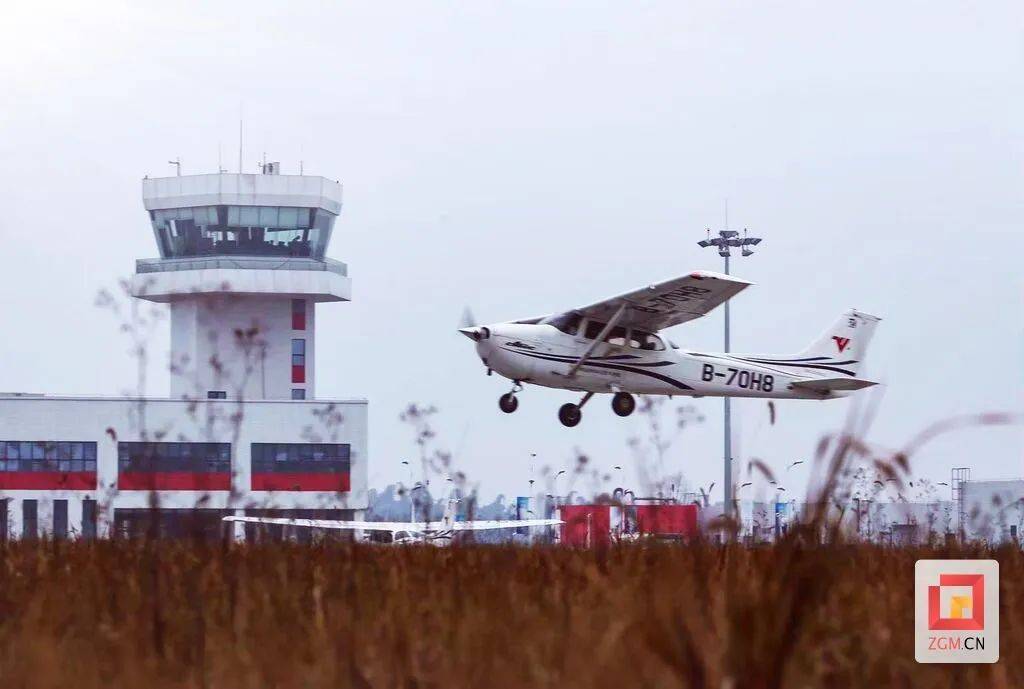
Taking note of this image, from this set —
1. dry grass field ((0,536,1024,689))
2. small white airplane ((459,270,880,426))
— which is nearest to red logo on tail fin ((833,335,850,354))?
small white airplane ((459,270,880,426))

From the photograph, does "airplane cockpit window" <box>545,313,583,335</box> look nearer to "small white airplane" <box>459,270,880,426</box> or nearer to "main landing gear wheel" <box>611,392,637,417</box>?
"small white airplane" <box>459,270,880,426</box>

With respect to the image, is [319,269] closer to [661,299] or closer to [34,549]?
[661,299]

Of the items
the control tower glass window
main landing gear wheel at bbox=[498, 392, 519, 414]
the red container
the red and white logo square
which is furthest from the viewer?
the control tower glass window

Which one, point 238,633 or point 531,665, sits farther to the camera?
point 238,633

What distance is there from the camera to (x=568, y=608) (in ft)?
22.8

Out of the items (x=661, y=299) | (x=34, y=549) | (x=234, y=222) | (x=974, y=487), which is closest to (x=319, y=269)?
(x=234, y=222)

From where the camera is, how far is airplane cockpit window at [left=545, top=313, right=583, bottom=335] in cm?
3297

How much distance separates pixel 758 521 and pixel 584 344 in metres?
22.8

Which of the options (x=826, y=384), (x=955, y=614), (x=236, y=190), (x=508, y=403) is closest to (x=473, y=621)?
(x=955, y=614)

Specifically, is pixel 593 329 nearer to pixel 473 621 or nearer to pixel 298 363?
pixel 473 621

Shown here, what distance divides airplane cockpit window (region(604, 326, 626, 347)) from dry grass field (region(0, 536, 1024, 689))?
78.1ft

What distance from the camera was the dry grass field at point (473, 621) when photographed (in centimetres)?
511

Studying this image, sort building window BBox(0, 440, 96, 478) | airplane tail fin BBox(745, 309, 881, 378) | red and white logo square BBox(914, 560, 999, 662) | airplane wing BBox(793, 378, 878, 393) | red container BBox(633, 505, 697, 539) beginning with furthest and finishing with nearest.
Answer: building window BBox(0, 440, 96, 478), airplane tail fin BBox(745, 309, 881, 378), airplane wing BBox(793, 378, 878, 393), red container BBox(633, 505, 697, 539), red and white logo square BBox(914, 560, 999, 662)

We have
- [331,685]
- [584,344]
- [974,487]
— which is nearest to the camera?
[331,685]
